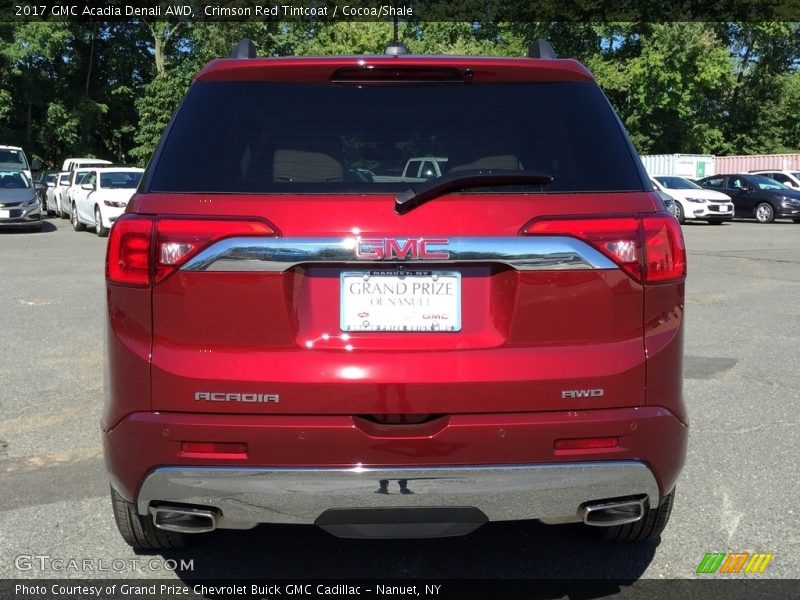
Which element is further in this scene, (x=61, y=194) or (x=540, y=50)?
(x=61, y=194)

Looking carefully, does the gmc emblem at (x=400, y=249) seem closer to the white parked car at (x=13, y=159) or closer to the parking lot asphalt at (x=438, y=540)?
the parking lot asphalt at (x=438, y=540)

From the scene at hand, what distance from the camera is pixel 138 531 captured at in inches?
136

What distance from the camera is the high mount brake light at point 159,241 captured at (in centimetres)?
285

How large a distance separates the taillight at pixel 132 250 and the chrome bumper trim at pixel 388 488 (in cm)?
60

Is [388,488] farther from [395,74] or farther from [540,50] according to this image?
[540,50]

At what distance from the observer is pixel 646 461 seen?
9.59 ft

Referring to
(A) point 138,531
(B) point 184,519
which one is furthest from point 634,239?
(A) point 138,531

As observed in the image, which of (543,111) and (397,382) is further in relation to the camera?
(543,111)

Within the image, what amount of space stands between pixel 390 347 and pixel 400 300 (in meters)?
0.15

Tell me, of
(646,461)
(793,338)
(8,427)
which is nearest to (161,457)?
(646,461)

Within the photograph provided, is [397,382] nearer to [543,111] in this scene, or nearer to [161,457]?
[161,457]

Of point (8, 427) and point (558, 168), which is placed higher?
point (558, 168)

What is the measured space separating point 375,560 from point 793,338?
6184mm

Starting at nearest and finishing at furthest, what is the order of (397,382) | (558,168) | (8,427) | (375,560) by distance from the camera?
(397,382)
(558,168)
(375,560)
(8,427)
